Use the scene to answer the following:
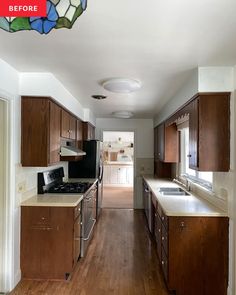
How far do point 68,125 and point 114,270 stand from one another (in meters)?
2.11

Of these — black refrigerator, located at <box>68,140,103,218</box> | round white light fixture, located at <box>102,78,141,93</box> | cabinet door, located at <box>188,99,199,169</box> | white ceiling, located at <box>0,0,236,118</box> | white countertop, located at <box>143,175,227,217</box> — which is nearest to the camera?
white ceiling, located at <box>0,0,236,118</box>

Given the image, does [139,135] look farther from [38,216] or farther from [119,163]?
[119,163]

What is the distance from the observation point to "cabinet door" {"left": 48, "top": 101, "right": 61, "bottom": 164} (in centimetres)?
300

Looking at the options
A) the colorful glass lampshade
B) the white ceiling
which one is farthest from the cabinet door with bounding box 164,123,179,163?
the colorful glass lampshade

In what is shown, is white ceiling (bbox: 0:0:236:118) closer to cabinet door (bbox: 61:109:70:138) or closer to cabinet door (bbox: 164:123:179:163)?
cabinet door (bbox: 61:109:70:138)

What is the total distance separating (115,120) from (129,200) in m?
2.52

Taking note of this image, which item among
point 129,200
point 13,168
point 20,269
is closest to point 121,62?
point 13,168

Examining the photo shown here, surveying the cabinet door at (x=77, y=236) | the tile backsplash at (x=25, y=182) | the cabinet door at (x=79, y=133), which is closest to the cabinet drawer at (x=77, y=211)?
the cabinet door at (x=77, y=236)

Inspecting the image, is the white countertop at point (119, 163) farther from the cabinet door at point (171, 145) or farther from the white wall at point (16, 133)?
the white wall at point (16, 133)

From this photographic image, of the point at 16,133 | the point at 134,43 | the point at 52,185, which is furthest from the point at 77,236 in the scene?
the point at 134,43

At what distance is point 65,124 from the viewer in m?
3.68

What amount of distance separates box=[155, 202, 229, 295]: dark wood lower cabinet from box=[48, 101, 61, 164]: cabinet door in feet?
5.15

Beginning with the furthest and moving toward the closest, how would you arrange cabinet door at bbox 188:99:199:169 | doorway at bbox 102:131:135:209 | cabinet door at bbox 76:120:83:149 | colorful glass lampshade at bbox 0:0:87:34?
doorway at bbox 102:131:135:209, cabinet door at bbox 76:120:83:149, cabinet door at bbox 188:99:199:169, colorful glass lampshade at bbox 0:0:87:34

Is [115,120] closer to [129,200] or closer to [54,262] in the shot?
[129,200]
